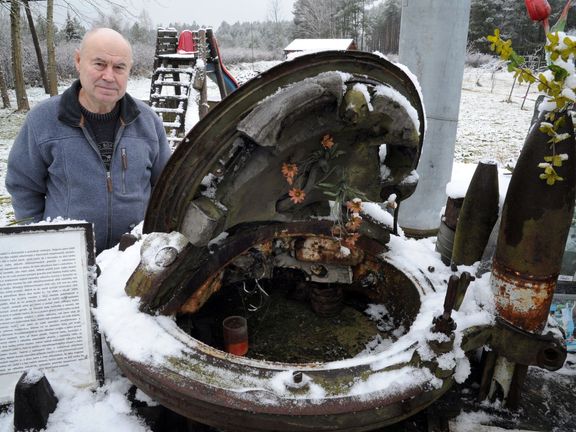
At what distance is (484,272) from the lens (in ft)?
8.02

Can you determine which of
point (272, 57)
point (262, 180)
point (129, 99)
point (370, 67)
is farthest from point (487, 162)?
point (272, 57)

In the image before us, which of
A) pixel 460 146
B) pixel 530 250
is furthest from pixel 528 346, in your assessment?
pixel 460 146

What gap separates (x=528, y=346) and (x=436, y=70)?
10.1ft

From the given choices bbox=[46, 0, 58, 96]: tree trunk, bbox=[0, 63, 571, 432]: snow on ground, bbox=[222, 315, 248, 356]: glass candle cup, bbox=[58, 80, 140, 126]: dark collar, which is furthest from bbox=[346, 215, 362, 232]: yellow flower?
bbox=[46, 0, 58, 96]: tree trunk

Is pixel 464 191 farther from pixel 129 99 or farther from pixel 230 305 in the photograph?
pixel 129 99

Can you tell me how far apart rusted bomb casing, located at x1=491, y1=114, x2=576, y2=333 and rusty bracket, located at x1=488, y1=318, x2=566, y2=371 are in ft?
0.11

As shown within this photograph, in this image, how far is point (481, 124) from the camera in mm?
13938

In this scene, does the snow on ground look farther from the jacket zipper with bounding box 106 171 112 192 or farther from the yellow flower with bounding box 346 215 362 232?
the yellow flower with bounding box 346 215 362 232

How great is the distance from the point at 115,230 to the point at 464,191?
7.23ft

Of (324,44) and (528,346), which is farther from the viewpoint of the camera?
(324,44)

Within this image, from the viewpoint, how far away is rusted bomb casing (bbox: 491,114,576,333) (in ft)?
5.77

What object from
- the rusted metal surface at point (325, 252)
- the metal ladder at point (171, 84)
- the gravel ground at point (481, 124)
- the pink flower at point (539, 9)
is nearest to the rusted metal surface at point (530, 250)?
the pink flower at point (539, 9)

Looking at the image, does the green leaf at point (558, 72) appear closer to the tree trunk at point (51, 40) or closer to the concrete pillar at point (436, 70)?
the concrete pillar at point (436, 70)

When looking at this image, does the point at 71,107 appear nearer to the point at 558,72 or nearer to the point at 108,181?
the point at 108,181
